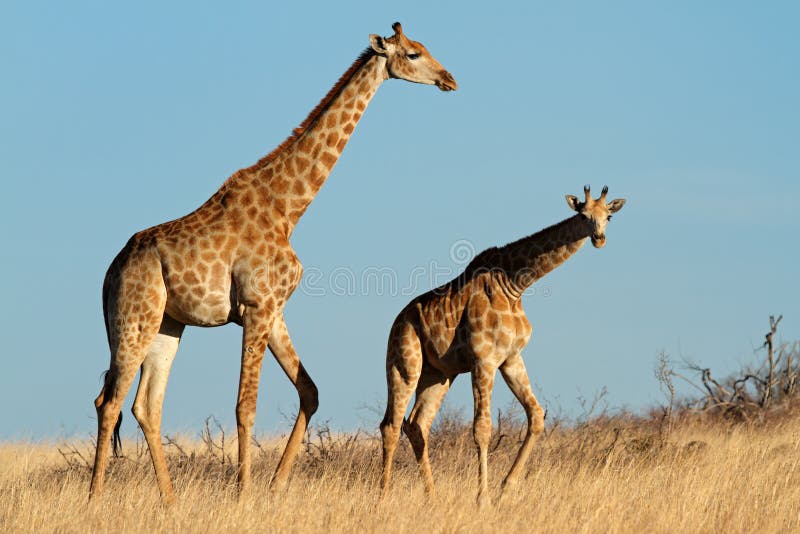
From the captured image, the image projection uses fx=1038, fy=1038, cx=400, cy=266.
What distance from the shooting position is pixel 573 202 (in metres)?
11.7

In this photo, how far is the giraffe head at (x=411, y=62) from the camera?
11.4 metres

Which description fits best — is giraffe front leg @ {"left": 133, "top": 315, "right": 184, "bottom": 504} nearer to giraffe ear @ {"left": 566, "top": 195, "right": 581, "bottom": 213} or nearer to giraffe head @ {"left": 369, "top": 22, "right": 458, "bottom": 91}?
giraffe head @ {"left": 369, "top": 22, "right": 458, "bottom": 91}

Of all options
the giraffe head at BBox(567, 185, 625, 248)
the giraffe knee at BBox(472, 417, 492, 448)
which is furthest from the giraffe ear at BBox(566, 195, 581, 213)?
the giraffe knee at BBox(472, 417, 492, 448)

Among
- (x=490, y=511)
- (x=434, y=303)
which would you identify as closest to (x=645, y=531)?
(x=490, y=511)

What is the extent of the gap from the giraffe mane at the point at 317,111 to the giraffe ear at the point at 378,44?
246mm

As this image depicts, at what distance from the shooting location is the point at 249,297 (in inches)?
424

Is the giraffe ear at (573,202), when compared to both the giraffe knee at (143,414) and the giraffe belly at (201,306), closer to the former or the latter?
the giraffe belly at (201,306)

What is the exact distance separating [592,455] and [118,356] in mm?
7304

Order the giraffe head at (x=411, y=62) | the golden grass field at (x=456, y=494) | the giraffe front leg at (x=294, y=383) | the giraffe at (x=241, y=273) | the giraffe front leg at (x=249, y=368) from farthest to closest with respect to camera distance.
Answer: the giraffe head at (x=411, y=62), the giraffe front leg at (x=294, y=383), the giraffe at (x=241, y=273), the giraffe front leg at (x=249, y=368), the golden grass field at (x=456, y=494)

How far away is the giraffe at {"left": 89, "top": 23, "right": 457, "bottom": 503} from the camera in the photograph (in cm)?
1080

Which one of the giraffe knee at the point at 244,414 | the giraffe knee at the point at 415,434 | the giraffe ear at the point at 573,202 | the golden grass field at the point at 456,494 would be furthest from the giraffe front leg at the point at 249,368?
the giraffe ear at the point at 573,202

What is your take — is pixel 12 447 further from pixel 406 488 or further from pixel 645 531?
pixel 645 531

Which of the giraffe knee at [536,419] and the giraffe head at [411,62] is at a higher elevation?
the giraffe head at [411,62]

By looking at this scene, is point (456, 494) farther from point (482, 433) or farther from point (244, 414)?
point (244, 414)
